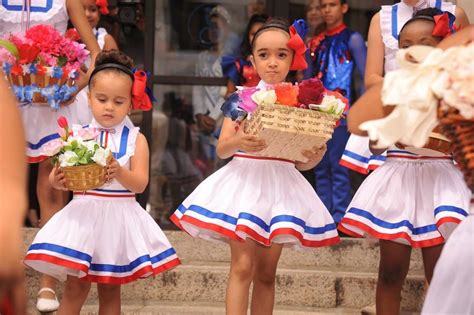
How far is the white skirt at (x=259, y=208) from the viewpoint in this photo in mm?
4938

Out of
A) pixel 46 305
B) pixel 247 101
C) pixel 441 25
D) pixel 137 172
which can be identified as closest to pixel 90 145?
pixel 137 172

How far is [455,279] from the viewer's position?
2.70 metres

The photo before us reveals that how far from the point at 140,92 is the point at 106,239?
0.78 m

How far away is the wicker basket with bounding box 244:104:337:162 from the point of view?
4.61 meters

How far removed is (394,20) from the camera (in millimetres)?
5445

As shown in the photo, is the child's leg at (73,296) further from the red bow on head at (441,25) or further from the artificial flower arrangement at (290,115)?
the red bow on head at (441,25)

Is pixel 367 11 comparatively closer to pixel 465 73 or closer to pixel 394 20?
pixel 394 20

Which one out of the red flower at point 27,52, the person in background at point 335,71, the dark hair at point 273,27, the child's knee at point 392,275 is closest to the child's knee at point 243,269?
the child's knee at point 392,275

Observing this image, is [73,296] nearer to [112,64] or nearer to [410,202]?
[112,64]

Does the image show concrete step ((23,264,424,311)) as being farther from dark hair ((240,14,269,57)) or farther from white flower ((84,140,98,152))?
dark hair ((240,14,269,57))

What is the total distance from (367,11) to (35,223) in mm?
3294

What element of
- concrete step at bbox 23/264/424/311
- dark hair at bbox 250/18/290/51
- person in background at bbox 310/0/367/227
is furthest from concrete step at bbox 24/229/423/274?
dark hair at bbox 250/18/290/51

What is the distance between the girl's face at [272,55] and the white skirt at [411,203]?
28.3 inches

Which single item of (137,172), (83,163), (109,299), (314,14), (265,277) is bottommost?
(109,299)
